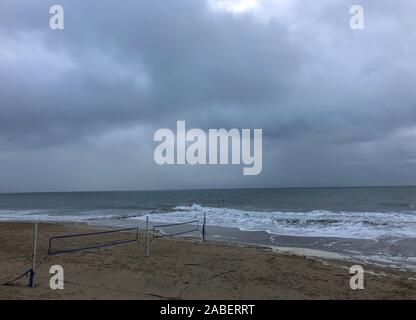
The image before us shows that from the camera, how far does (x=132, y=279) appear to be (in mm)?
8234

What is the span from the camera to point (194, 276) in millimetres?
Answer: 8773

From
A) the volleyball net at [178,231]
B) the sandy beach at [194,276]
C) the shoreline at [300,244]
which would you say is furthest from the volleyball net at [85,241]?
the shoreline at [300,244]

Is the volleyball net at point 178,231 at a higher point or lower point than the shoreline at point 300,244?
higher

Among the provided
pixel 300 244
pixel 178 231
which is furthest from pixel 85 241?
pixel 300 244

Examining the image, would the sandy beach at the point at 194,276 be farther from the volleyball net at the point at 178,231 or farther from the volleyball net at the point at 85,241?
the volleyball net at the point at 178,231

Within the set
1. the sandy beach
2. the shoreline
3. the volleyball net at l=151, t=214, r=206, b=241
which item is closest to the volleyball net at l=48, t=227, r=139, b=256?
the sandy beach

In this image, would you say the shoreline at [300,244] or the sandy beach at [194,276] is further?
the shoreline at [300,244]

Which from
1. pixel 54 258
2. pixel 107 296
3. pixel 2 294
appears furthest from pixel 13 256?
pixel 107 296

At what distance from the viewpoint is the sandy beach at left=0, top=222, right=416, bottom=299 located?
283 inches

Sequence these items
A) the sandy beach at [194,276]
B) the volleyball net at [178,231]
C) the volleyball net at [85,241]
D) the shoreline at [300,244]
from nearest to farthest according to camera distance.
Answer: the sandy beach at [194,276], the shoreline at [300,244], the volleyball net at [85,241], the volleyball net at [178,231]

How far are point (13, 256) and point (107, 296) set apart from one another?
5.84m

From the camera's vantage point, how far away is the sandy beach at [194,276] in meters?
7.18
